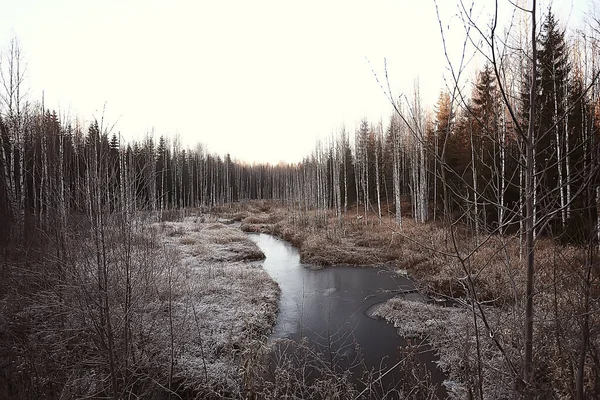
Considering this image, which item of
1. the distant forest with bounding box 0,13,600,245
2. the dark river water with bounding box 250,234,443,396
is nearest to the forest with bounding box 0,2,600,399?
the distant forest with bounding box 0,13,600,245

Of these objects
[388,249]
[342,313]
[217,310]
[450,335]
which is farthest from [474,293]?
[388,249]

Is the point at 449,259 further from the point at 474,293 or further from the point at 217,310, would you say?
the point at 217,310

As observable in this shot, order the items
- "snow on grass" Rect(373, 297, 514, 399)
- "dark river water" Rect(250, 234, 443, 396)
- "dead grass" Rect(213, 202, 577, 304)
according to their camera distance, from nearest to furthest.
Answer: "snow on grass" Rect(373, 297, 514, 399)
"dark river water" Rect(250, 234, 443, 396)
"dead grass" Rect(213, 202, 577, 304)

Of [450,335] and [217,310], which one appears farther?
[217,310]

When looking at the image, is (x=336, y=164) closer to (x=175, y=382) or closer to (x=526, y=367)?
(x=175, y=382)

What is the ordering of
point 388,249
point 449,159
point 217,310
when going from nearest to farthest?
point 217,310 → point 388,249 → point 449,159

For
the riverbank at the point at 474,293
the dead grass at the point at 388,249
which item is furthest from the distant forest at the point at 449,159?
the dead grass at the point at 388,249

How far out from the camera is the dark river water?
6289 mm

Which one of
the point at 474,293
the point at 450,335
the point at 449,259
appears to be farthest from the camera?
the point at 450,335

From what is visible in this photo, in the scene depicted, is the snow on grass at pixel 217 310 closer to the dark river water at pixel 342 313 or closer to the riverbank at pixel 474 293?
the dark river water at pixel 342 313

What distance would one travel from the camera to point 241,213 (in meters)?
32.3

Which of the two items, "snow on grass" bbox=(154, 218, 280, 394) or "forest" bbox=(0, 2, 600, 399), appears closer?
"forest" bbox=(0, 2, 600, 399)

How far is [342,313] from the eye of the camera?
8.64 m

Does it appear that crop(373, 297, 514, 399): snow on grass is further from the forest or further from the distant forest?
the distant forest
